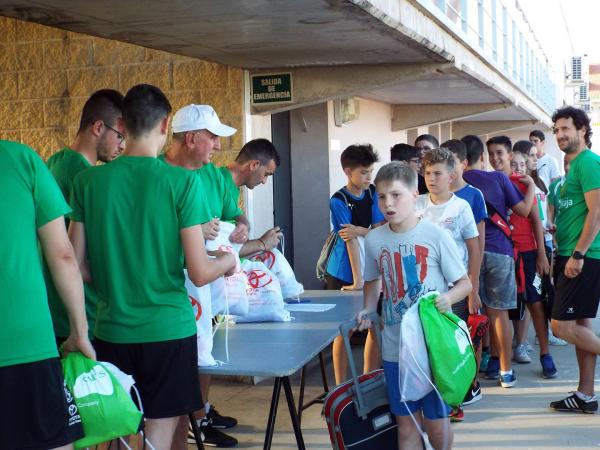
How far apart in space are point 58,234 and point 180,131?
1.57 m

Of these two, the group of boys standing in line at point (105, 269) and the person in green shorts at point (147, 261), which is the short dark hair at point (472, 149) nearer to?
the group of boys standing in line at point (105, 269)

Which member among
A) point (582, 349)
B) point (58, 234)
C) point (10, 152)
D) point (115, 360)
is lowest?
point (582, 349)

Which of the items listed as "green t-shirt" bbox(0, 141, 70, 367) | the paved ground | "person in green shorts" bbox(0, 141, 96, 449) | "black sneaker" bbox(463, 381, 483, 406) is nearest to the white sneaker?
the paved ground

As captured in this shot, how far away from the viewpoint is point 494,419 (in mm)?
5977

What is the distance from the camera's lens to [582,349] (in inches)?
230

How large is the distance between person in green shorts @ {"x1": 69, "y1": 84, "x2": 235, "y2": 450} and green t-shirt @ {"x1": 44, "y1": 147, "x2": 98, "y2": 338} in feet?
1.07

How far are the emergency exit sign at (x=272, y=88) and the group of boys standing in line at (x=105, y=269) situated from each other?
3.22 metres

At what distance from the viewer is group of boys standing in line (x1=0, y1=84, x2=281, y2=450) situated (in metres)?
2.93

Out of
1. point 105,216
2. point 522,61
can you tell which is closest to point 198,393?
point 105,216

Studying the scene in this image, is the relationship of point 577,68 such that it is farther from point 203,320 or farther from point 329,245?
point 203,320

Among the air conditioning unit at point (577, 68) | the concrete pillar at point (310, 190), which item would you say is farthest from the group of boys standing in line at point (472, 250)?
the air conditioning unit at point (577, 68)

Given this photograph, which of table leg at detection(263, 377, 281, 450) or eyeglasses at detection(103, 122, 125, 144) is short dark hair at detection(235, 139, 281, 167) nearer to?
eyeglasses at detection(103, 122, 125, 144)

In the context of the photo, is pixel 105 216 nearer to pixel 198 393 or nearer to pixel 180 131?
pixel 198 393

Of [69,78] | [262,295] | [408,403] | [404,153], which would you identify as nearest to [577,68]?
[404,153]
